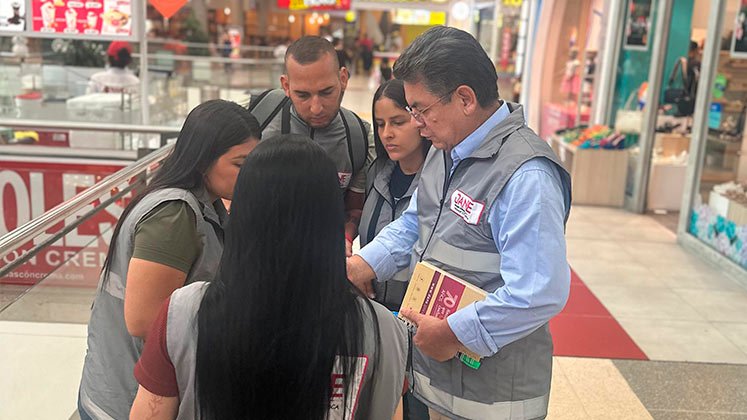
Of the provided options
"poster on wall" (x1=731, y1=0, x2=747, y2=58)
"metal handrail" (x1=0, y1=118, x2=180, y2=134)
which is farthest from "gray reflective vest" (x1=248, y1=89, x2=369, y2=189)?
"poster on wall" (x1=731, y1=0, x2=747, y2=58)

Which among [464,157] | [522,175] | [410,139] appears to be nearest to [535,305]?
[522,175]

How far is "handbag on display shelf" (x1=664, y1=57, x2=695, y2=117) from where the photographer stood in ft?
22.5

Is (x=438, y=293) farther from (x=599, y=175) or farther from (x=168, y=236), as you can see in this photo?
(x=599, y=175)

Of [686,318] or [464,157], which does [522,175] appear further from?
[686,318]

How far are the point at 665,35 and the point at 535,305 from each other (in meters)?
6.21

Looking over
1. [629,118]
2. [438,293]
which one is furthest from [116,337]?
[629,118]

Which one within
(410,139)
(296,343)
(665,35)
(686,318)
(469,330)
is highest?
(665,35)

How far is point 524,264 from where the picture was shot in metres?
1.43

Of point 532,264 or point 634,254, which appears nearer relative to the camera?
point 532,264

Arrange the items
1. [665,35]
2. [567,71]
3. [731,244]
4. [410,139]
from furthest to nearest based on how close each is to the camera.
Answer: [567,71]
[665,35]
[731,244]
[410,139]

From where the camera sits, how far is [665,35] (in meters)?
6.79

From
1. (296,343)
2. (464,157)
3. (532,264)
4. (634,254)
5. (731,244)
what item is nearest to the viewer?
(296,343)

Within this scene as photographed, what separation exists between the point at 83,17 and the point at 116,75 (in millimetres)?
1502

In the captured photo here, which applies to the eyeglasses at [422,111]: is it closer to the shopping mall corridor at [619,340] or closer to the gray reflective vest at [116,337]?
the gray reflective vest at [116,337]
